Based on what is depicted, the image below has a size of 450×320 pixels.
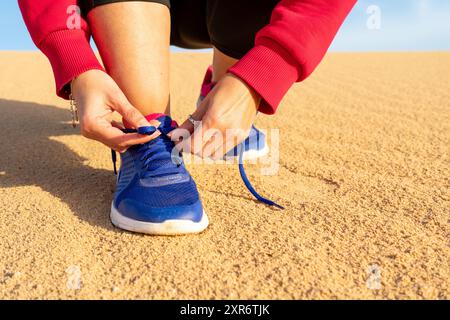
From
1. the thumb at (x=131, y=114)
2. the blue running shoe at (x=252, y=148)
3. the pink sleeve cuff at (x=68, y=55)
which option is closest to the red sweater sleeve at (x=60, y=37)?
the pink sleeve cuff at (x=68, y=55)

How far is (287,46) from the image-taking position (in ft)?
3.15

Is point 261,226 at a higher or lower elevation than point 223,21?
lower

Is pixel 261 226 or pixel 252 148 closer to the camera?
pixel 261 226

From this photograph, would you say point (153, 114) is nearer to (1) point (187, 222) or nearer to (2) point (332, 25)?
(1) point (187, 222)

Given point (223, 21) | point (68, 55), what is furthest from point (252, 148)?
point (68, 55)

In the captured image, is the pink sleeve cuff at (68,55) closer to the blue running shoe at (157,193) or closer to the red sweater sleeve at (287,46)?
the blue running shoe at (157,193)

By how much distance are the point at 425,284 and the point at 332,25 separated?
63 centimetres

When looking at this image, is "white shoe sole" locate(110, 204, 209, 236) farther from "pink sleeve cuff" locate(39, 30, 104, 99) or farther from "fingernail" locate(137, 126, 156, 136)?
"pink sleeve cuff" locate(39, 30, 104, 99)

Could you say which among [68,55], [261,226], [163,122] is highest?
[68,55]

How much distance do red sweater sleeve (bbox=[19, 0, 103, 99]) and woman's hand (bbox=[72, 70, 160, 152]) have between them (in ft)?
0.11

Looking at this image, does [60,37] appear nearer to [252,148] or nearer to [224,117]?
[224,117]

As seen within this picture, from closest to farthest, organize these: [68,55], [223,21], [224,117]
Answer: [224,117], [68,55], [223,21]

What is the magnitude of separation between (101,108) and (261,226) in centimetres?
49

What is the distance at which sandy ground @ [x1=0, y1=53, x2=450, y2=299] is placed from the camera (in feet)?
2.55
